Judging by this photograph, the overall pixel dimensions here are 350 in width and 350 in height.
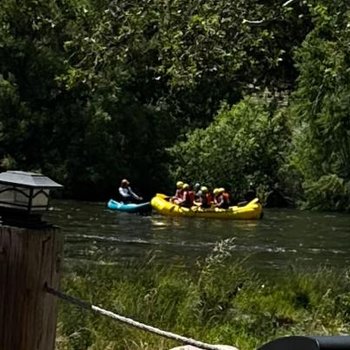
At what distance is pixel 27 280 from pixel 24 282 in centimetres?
1

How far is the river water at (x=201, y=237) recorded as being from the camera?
17.4 m

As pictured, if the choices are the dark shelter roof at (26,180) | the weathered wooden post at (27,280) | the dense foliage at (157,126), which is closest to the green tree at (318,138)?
the dense foliage at (157,126)

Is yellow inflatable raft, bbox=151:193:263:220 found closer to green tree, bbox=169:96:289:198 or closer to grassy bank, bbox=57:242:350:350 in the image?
green tree, bbox=169:96:289:198

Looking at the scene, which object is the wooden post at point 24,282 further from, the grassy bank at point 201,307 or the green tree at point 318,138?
the green tree at point 318,138

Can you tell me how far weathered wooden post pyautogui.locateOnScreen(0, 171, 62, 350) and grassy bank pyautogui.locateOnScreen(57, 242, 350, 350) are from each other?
3.23 m

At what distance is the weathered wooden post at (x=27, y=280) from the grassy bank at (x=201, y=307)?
3231mm

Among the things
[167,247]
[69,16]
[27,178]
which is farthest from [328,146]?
[27,178]

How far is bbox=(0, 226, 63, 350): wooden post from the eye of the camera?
3.33m

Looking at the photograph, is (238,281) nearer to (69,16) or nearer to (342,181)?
(69,16)

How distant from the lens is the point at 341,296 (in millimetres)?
9656

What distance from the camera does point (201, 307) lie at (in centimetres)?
860

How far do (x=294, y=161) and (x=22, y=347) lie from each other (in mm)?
32337

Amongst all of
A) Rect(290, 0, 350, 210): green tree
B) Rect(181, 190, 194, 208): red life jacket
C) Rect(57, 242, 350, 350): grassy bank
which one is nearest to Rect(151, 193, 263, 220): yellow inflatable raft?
Rect(181, 190, 194, 208): red life jacket

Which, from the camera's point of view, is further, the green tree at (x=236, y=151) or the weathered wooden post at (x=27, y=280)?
the green tree at (x=236, y=151)
